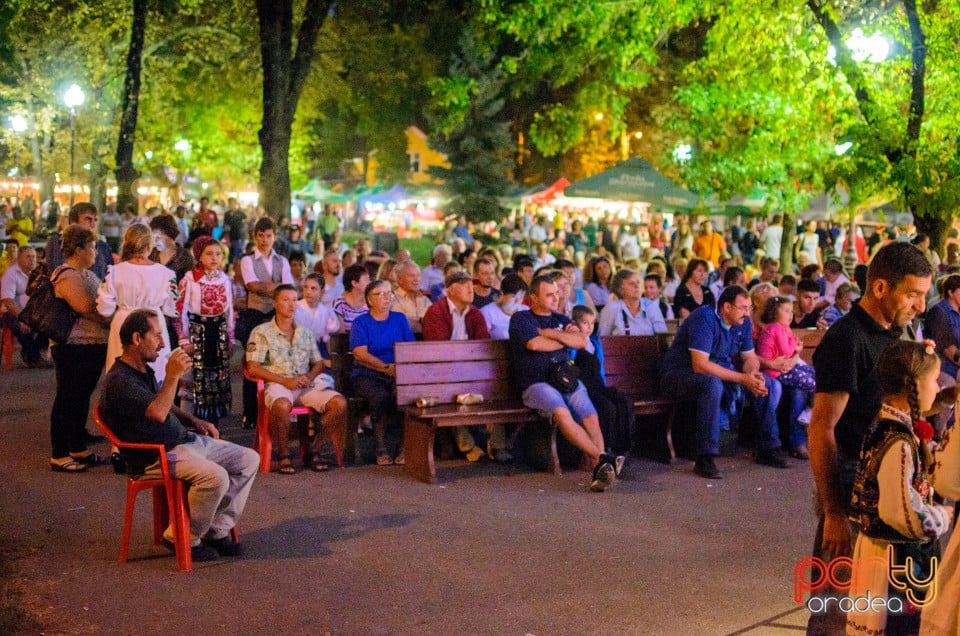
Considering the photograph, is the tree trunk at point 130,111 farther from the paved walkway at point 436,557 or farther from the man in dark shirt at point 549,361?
the man in dark shirt at point 549,361

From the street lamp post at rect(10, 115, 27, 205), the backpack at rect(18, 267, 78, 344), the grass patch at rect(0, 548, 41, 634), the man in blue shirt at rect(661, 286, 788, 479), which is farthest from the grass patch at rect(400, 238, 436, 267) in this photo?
the grass patch at rect(0, 548, 41, 634)

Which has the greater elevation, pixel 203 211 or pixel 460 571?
pixel 203 211

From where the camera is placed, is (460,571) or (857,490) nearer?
(857,490)

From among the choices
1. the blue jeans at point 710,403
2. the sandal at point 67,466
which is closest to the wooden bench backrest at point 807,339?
the blue jeans at point 710,403

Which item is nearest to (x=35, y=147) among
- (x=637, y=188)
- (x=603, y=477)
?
(x=637, y=188)

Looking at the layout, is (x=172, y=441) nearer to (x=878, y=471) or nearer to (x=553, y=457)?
(x=553, y=457)

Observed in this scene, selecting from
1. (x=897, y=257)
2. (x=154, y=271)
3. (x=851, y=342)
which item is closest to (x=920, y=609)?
(x=851, y=342)

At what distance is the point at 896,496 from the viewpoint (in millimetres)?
4098

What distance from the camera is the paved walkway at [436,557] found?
589 cm

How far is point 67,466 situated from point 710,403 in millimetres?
5367

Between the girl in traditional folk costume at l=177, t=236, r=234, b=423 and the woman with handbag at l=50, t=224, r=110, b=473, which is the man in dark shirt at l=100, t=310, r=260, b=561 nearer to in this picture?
the woman with handbag at l=50, t=224, r=110, b=473

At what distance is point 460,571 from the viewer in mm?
6699

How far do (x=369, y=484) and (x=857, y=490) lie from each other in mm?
5312

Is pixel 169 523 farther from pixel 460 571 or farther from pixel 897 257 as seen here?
pixel 897 257
